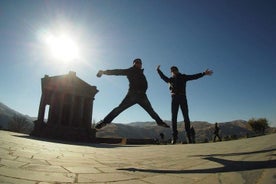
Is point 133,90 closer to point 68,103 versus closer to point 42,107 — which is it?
point 42,107

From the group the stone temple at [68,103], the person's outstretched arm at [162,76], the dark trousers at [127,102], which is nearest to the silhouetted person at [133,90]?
the dark trousers at [127,102]

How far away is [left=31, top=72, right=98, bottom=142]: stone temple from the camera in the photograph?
2289 centimetres

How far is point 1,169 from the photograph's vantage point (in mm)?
2232

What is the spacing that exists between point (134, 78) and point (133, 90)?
1.09ft

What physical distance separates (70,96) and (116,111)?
22.1 meters

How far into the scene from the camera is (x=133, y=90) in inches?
228

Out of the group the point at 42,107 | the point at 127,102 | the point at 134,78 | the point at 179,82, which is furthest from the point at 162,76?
the point at 42,107

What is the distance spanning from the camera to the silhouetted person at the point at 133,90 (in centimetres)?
575

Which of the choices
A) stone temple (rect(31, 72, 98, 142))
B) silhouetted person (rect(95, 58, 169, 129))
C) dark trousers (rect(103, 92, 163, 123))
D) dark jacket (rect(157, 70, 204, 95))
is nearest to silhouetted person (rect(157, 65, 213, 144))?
dark jacket (rect(157, 70, 204, 95))

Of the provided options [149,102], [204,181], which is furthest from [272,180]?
[149,102]

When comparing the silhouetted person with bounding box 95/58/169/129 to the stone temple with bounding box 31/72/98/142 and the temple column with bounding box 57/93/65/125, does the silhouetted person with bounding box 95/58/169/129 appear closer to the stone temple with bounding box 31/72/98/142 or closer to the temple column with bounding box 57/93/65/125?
the stone temple with bounding box 31/72/98/142

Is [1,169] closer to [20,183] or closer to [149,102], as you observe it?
[20,183]

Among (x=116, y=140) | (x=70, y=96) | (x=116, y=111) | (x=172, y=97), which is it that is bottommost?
(x=116, y=140)

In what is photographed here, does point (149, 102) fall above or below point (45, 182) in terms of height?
above
